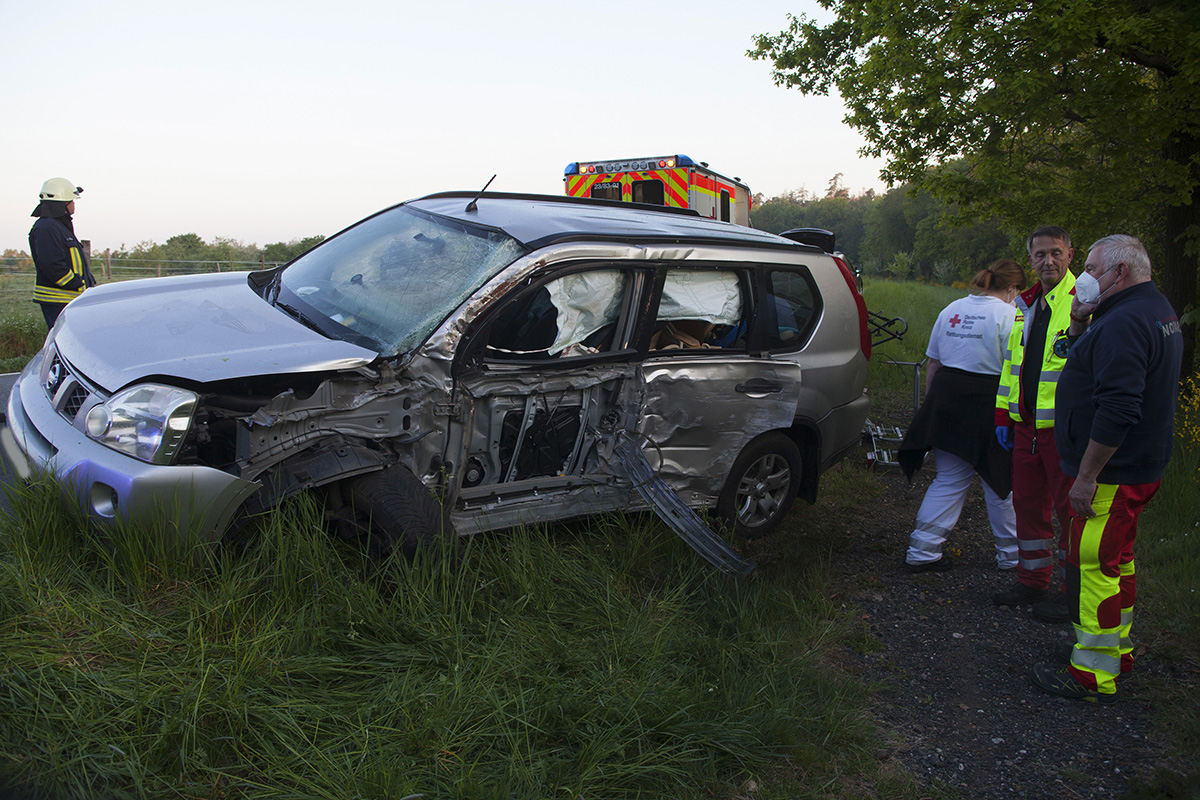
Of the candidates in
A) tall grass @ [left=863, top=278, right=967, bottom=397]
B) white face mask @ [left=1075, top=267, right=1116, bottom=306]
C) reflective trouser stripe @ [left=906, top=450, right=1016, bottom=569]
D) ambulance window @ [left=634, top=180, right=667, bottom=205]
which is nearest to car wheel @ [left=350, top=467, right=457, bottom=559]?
white face mask @ [left=1075, top=267, right=1116, bottom=306]

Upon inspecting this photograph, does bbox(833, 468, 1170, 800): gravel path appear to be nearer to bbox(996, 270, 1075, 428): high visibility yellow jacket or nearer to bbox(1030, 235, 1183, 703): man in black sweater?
bbox(1030, 235, 1183, 703): man in black sweater

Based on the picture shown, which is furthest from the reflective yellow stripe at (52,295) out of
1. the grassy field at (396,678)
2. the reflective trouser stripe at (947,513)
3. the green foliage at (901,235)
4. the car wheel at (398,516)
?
the green foliage at (901,235)

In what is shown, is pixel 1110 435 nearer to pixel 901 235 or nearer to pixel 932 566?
pixel 932 566

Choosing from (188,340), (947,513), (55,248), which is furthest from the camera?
(55,248)

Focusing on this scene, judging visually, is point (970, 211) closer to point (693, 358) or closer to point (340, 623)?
point (693, 358)

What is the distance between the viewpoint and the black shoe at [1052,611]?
430cm

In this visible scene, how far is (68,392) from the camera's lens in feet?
10.5

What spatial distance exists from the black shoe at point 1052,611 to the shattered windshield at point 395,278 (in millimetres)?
3387

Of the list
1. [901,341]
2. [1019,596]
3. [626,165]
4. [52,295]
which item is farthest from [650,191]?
[1019,596]

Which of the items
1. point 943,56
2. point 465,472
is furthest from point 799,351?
point 943,56

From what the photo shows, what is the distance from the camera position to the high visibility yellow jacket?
407 cm

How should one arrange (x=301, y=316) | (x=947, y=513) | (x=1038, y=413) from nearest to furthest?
(x=301, y=316) → (x=1038, y=413) → (x=947, y=513)

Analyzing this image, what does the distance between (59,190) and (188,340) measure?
5339mm

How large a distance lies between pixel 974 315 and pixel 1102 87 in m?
4.14
